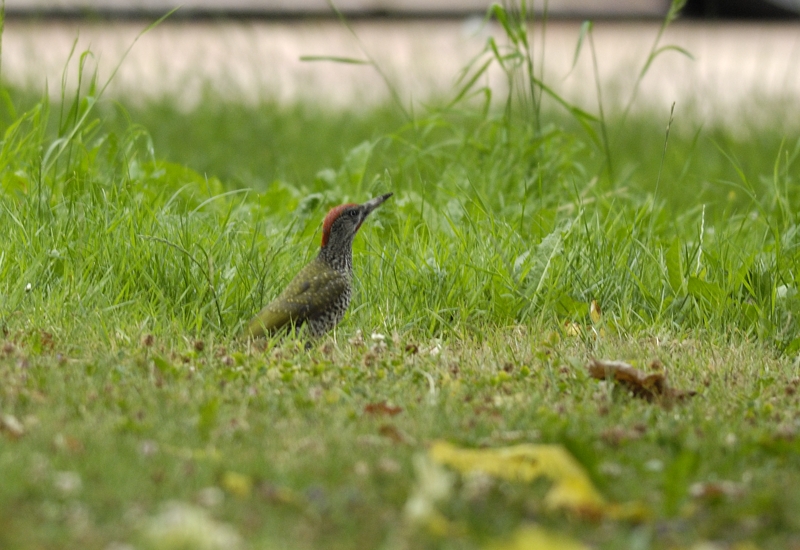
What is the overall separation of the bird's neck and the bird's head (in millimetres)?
18

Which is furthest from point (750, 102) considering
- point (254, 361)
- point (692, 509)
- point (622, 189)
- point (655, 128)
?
point (692, 509)

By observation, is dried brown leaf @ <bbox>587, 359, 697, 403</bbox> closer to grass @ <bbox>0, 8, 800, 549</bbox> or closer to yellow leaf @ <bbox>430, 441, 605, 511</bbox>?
grass @ <bbox>0, 8, 800, 549</bbox>

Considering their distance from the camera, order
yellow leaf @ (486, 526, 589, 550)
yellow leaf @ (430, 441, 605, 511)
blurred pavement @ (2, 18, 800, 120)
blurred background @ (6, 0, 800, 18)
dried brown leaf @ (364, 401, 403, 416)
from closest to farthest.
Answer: yellow leaf @ (486, 526, 589, 550) < yellow leaf @ (430, 441, 605, 511) < dried brown leaf @ (364, 401, 403, 416) < blurred pavement @ (2, 18, 800, 120) < blurred background @ (6, 0, 800, 18)

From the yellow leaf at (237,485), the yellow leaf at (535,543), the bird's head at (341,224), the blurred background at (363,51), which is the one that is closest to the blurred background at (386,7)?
the blurred background at (363,51)

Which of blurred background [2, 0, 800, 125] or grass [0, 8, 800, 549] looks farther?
blurred background [2, 0, 800, 125]

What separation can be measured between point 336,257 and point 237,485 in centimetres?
211

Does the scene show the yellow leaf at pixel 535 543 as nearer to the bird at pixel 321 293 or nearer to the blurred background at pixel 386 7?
the bird at pixel 321 293

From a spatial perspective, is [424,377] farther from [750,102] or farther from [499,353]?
[750,102]

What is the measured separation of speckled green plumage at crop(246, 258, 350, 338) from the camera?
443cm

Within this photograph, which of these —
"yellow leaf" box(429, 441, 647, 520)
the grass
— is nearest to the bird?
the grass

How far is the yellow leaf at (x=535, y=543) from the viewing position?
2283 millimetres

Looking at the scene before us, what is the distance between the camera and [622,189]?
6.30 metres

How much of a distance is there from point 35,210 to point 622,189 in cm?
330

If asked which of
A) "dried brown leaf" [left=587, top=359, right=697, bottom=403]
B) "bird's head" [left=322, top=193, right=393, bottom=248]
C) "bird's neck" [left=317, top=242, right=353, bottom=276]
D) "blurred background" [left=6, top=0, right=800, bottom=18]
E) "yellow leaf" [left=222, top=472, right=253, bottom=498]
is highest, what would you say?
"blurred background" [left=6, top=0, right=800, bottom=18]
